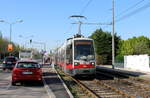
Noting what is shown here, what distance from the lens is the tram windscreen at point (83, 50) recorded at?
2342 cm

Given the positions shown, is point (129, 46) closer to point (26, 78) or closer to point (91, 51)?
point (91, 51)

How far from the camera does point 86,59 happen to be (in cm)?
2325

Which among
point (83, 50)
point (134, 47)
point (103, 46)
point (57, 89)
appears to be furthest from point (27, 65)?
point (134, 47)

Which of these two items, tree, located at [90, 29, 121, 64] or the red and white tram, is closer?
the red and white tram

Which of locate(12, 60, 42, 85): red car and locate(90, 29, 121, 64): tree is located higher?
locate(90, 29, 121, 64): tree

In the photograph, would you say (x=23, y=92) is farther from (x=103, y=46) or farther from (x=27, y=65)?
(x=103, y=46)

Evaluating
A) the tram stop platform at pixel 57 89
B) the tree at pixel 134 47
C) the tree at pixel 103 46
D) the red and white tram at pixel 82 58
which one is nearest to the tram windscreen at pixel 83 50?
the red and white tram at pixel 82 58

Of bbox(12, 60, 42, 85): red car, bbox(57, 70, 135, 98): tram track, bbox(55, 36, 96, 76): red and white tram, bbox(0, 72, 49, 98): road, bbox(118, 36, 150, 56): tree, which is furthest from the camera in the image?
bbox(118, 36, 150, 56): tree

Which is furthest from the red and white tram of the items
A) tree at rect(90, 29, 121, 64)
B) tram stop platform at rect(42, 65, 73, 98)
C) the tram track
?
tree at rect(90, 29, 121, 64)

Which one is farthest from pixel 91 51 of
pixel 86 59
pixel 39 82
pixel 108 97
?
pixel 108 97

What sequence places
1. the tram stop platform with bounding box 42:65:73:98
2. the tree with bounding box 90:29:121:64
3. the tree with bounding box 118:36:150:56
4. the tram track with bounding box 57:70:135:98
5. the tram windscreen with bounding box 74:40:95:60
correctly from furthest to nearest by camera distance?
the tree with bounding box 118:36:150:56, the tree with bounding box 90:29:121:64, the tram windscreen with bounding box 74:40:95:60, the tram track with bounding box 57:70:135:98, the tram stop platform with bounding box 42:65:73:98

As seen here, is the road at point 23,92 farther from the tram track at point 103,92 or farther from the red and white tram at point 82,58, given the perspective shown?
the red and white tram at point 82,58

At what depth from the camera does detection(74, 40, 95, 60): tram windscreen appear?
76.8 ft

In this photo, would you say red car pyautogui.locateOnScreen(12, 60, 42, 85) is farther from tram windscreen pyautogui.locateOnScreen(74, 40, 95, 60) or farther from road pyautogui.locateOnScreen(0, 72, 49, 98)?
tram windscreen pyautogui.locateOnScreen(74, 40, 95, 60)
